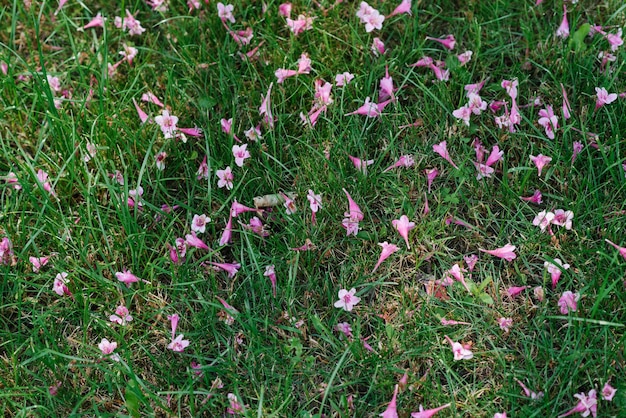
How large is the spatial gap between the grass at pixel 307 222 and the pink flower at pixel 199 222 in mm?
53

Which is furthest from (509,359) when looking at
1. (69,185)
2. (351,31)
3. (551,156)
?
(69,185)

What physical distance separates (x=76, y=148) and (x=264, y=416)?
1.35m

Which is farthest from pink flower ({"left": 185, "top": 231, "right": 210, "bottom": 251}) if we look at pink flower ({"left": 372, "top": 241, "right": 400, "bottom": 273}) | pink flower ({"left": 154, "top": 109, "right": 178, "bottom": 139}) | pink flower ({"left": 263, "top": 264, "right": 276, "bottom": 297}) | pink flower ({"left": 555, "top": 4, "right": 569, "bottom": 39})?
pink flower ({"left": 555, "top": 4, "right": 569, "bottom": 39})

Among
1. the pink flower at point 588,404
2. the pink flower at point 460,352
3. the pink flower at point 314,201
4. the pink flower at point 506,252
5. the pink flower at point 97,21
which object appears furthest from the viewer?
the pink flower at point 97,21

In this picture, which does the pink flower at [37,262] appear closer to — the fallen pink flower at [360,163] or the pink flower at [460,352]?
the fallen pink flower at [360,163]

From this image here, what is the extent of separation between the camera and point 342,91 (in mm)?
3258

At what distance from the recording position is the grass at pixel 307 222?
2.69 metres

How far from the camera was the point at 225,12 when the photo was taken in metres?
3.51

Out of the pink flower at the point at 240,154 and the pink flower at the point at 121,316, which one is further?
the pink flower at the point at 240,154

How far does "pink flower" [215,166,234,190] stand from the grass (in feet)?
0.17

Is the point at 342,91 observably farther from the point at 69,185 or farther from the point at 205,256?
the point at 69,185

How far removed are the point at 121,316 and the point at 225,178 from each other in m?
0.69

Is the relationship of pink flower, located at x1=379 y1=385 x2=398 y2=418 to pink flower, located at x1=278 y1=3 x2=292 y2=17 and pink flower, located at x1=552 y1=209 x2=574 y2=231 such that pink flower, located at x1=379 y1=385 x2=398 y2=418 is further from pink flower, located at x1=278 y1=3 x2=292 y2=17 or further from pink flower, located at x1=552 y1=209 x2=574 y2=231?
pink flower, located at x1=278 y1=3 x2=292 y2=17

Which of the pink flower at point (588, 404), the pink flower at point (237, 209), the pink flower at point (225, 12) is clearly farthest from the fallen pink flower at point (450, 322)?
the pink flower at point (225, 12)
